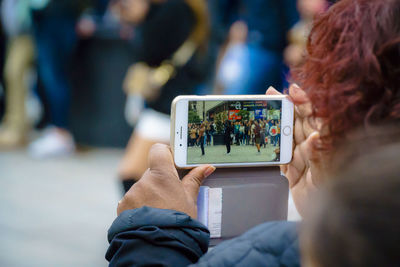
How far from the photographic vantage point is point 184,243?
3.58 feet

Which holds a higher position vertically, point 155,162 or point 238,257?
point 155,162

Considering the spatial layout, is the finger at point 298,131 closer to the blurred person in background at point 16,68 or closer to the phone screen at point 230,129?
the phone screen at point 230,129

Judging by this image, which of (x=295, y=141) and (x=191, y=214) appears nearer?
(x=191, y=214)

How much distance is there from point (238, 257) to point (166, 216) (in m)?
0.17

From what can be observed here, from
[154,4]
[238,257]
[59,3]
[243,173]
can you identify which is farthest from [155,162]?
[59,3]

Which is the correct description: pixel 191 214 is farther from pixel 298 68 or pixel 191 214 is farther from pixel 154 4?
pixel 154 4

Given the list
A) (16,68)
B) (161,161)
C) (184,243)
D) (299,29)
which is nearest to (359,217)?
(184,243)

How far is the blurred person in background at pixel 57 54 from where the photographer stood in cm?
521

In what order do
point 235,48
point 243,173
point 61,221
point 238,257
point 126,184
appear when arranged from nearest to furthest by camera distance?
1. point 238,257
2. point 243,173
3. point 126,184
4. point 61,221
5. point 235,48

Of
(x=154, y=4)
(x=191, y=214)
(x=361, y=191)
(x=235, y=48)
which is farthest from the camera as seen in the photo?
(x=235, y=48)

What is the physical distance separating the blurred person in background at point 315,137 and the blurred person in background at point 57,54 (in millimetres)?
4253

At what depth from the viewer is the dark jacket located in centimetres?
99

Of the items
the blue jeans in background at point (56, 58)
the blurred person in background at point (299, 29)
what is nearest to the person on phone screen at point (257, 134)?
the blurred person in background at point (299, 29)

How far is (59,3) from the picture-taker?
5156mm
